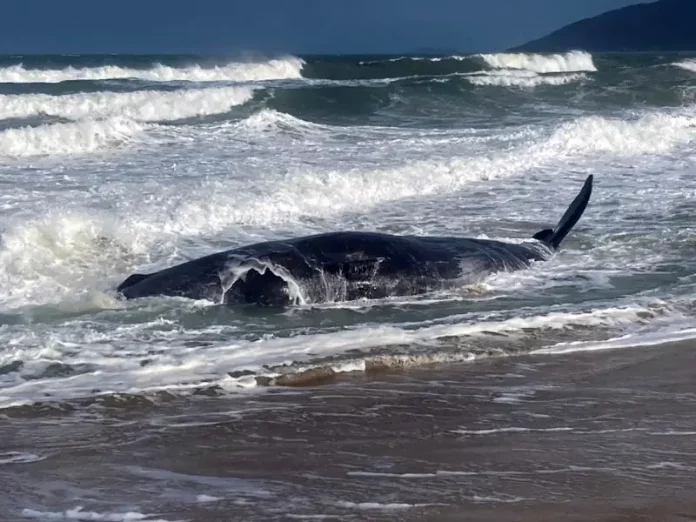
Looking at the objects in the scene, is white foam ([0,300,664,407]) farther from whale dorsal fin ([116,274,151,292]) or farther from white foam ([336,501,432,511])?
white foam ([336,501,432,511])

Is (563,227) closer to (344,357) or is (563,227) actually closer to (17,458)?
(344,357)

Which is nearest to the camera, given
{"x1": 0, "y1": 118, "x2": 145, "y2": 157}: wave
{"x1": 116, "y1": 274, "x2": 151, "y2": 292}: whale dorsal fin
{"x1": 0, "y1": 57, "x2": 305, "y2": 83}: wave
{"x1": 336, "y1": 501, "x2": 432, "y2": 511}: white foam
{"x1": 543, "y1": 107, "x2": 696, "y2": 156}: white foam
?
{"x1": 336, "y1": 501, "x2": 432, "y2": 511}: white foam

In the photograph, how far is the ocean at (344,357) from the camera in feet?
15.0

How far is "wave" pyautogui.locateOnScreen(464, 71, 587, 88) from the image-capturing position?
37312 millimetres

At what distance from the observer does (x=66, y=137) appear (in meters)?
19.3

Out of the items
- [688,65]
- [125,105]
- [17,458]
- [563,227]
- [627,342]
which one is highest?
[688,65]

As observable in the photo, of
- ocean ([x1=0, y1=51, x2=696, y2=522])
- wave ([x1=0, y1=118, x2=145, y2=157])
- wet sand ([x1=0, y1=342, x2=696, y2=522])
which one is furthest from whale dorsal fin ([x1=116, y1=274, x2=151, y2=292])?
wave ([x1=0, y1=118, x2=145, y2=157])

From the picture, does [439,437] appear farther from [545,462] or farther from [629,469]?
[629,469]

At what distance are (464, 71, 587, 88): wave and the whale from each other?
28.2m

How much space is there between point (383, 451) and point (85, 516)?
1492 mm

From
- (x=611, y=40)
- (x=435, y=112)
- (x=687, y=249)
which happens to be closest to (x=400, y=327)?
(x=687, y=249)

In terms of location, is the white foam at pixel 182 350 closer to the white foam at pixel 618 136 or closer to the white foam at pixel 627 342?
the white foam at pixel 627 342

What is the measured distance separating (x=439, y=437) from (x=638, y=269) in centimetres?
514

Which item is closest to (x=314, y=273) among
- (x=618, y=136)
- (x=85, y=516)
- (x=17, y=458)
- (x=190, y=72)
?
(x=17, y=458)
